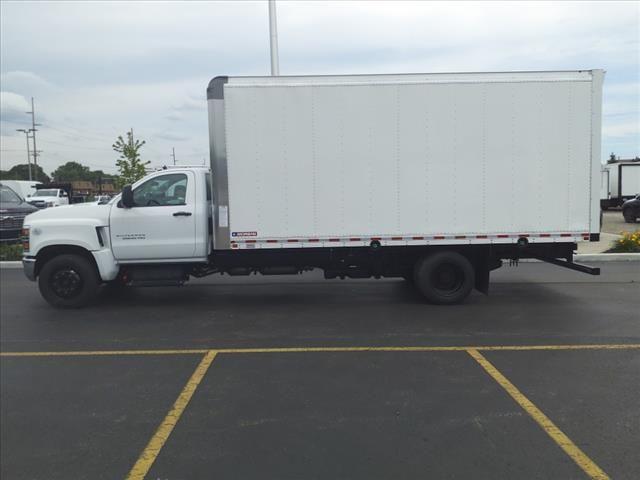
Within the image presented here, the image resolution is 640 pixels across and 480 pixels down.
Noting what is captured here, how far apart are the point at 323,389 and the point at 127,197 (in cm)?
472

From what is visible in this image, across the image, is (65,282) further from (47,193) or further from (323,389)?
(47,193)

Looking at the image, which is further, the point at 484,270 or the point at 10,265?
the point at 10,265

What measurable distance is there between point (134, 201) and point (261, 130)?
2.21m

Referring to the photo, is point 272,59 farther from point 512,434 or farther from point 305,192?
point 512,434

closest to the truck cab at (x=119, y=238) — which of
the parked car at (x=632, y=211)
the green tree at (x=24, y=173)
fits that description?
the parked car at (x=632, y=211)

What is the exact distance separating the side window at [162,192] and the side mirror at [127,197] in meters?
0.16

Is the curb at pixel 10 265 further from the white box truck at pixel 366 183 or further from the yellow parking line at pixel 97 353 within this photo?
the yellow parking line at pixel 97 353

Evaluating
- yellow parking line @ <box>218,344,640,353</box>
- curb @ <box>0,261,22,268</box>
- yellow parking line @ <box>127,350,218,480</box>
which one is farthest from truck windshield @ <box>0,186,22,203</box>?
yellow parking line @ <box>127,350,218,480</box>

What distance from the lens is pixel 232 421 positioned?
4.20 m

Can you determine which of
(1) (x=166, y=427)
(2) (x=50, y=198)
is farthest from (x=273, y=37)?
(2) (x=50, y=198)

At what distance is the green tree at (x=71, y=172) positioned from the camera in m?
113

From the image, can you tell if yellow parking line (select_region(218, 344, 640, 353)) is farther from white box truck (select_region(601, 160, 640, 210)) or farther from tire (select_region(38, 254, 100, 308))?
white box truck (select_region(601, 160, 640, 210))

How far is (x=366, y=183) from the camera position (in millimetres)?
7871

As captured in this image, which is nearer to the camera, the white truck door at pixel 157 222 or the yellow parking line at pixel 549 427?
the yellow parking line at pixel 549 427
